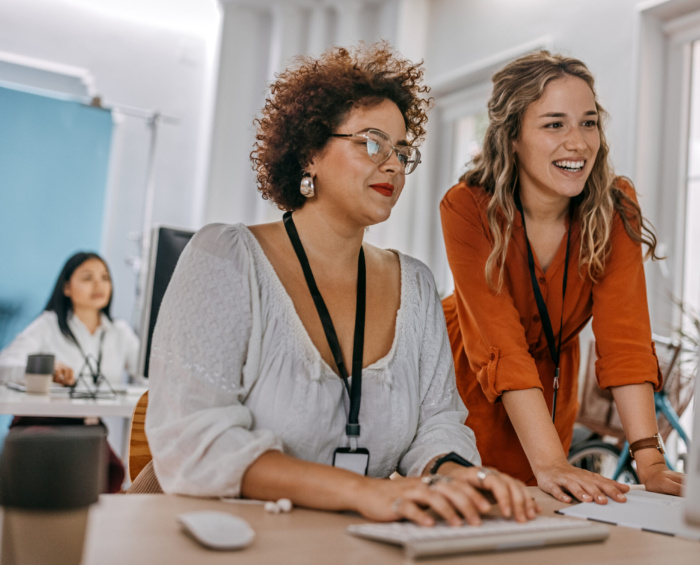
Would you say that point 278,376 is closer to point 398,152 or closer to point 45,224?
point 398,152

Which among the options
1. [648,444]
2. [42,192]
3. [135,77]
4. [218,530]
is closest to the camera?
[218,530]

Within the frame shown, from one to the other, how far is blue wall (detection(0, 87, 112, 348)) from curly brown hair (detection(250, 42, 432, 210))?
4128 mm

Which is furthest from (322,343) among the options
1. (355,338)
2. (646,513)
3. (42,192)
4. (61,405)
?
(42,192)

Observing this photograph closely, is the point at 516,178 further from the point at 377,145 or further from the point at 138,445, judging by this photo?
the point at 138,445

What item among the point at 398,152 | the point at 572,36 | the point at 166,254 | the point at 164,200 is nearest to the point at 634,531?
the point at 398,152

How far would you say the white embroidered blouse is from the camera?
3.54 ft

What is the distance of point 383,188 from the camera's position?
1417 mm

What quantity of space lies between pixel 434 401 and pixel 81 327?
11.0ft

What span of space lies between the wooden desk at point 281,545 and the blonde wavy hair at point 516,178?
827 mm

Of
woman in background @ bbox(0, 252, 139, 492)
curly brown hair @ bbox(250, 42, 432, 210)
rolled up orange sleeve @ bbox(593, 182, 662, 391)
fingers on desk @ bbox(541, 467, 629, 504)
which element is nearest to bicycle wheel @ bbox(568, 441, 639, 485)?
rolled up orange sleeve @ bbox(593, 182, 662, 391)

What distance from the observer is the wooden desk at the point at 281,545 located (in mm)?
740

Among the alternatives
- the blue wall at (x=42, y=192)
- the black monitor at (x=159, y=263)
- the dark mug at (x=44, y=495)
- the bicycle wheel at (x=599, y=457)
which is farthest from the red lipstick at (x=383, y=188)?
the blue wall at (x=42, y=192)

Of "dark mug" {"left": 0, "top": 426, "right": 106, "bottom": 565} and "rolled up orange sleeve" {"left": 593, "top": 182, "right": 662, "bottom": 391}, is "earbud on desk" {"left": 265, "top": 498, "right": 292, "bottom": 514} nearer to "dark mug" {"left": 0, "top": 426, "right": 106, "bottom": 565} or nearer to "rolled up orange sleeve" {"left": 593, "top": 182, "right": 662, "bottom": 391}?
"dark mug" {"left": 0, "top": 426, "right": 106, "bottom": 565}

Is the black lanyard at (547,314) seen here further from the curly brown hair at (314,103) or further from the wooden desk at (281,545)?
the wooden desk at (281,545)
